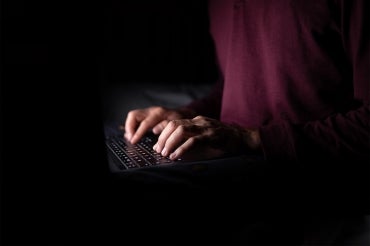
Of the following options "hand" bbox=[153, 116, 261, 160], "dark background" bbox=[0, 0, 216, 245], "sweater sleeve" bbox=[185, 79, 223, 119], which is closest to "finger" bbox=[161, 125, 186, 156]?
"hand" bbox=[153, 116, 261, 160]

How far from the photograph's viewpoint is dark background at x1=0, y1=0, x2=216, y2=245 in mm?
529

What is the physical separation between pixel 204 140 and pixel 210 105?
599 millimetres

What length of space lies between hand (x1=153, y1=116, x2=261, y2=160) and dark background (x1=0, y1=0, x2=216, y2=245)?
0.24 m

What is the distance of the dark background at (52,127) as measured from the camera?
0.53m

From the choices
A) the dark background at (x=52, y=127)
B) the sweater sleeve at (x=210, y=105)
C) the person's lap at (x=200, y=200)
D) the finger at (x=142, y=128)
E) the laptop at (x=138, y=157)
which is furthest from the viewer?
the sweater sleeve at (x=210, y=105)

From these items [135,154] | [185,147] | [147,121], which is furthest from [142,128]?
[185,147]

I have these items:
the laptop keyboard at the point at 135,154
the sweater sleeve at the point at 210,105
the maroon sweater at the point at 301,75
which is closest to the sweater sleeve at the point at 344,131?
the maroon sweater at the point at 301,75

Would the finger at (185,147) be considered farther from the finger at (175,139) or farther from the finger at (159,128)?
the finger at (159,128)

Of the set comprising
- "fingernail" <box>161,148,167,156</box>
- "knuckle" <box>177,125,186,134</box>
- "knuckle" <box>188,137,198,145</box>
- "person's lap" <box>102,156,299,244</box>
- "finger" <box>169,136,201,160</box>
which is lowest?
"person's lap" <box>102,156,299,244</box>

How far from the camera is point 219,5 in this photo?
137cm

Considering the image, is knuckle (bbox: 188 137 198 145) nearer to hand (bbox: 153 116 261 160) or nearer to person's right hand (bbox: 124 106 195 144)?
hand (bbox: 153 116 261 160)

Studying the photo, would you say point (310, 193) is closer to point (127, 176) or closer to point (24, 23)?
point (127, 176)

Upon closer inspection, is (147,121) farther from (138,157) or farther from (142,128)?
(138,157)

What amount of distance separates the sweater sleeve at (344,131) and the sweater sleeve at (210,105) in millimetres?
559
